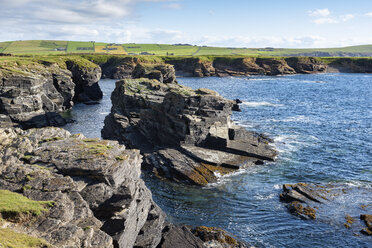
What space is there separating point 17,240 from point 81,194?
7402mm

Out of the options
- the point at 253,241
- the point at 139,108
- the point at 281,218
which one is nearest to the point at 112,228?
the point at 253,241

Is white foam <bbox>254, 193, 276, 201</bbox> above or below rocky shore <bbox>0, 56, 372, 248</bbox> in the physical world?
below

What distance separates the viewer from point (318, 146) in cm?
5488

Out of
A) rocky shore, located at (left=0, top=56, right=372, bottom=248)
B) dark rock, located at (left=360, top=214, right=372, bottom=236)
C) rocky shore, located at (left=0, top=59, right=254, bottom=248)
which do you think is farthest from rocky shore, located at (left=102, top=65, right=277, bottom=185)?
dark rock, located at (left=360, top=214, right=372, bottom=236)

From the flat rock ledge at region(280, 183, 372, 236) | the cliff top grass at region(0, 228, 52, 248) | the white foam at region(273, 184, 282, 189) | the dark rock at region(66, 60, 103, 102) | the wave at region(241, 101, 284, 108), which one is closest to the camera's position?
the cliff top grass at region(0, 228, 52, 248)

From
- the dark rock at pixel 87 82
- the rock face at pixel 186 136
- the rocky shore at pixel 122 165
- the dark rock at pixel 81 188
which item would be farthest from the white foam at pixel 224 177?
the dark rock at pixel 87 82

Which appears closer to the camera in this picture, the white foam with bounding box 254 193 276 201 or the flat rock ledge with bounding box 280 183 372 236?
the flat rock ledge with bounding box 280 183 372 236

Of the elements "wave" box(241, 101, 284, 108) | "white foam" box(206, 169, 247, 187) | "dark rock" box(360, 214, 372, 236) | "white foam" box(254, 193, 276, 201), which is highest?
"wave" box(241, 101, 284, 108)

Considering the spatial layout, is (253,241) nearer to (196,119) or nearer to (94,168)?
(94,168)

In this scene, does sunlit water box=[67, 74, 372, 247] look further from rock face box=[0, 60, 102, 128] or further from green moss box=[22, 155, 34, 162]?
green moss box=[22, 155, 34, 162]

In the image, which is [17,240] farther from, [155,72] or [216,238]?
[155,72]

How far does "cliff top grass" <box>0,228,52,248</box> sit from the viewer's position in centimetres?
1193

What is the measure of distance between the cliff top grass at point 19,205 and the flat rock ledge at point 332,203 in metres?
25.0

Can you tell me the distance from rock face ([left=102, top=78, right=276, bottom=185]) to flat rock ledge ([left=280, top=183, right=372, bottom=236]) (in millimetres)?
10051
